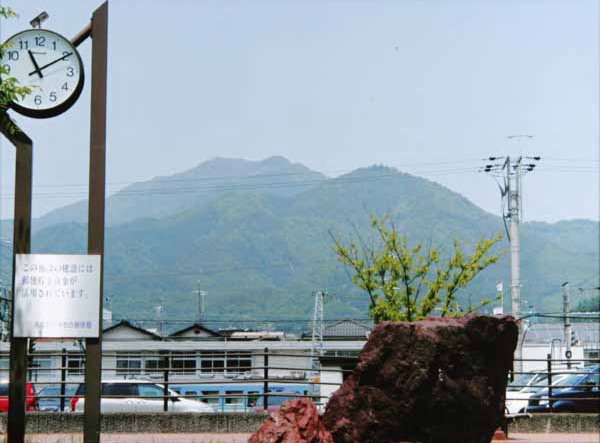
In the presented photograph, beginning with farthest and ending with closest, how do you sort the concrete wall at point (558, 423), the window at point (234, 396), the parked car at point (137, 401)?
the parked car at point (137, 401)
the concrete wall at point (558, 423)
the window at point (234, 396)

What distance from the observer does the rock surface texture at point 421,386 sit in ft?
38.6

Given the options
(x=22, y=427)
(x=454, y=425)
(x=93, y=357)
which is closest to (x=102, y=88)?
(x=93, y=357)

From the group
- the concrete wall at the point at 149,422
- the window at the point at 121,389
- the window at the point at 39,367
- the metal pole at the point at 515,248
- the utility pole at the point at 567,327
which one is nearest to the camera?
the concrete wall at the point at 149,422

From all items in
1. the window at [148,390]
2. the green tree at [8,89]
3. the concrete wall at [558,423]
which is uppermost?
the green tree at [8,89]

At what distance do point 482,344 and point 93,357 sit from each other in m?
4.55

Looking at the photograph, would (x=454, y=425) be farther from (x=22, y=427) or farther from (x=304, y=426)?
(x=22, y=427)

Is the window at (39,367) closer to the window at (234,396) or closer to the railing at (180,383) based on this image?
the railing at (180,383)

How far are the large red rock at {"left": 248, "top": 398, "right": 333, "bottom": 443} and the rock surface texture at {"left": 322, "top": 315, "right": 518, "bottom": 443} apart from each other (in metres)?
0.66

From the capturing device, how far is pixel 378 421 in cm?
1173

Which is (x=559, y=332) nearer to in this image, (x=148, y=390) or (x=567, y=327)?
(x=567, y=327)

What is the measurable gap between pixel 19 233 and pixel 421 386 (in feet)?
16.2

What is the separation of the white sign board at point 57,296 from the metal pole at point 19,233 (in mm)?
223

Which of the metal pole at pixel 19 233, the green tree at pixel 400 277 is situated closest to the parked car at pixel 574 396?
the green tree at pixel 400 277

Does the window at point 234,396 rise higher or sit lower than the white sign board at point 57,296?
lower
